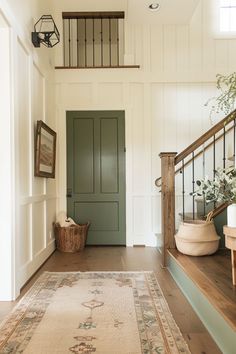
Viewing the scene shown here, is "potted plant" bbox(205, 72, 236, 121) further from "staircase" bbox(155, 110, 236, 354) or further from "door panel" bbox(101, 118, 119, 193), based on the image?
"door panel" bbox(101, 118, 119, 193)

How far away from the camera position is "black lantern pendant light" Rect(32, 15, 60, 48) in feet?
11.6

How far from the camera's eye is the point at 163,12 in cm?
459

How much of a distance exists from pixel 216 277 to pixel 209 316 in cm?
49

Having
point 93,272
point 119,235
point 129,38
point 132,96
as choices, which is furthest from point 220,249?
point 129,38

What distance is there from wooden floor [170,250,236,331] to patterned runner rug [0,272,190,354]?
330 millimetres

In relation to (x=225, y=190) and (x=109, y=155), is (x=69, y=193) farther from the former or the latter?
(x=225, y=190)

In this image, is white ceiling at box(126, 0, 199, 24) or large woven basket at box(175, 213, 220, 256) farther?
white ceiling at box(126, 0, 199, 24)

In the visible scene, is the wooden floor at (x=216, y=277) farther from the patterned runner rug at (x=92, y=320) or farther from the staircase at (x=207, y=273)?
the patterned runner rug at (x=92, y=320)

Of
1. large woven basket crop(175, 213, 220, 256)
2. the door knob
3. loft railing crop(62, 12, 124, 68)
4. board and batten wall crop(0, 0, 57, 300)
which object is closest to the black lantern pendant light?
board and batten wall crop(0, 0, 57, 300)

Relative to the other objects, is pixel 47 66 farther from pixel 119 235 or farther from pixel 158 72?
pixel 119 235

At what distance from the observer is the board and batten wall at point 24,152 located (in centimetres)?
273

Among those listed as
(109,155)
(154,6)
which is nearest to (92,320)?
(109,155)

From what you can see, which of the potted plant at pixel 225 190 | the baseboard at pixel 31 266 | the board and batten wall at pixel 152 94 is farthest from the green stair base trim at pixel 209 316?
the board and batten wall at pixel 152 94

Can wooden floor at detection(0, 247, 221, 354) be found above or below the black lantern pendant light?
below
